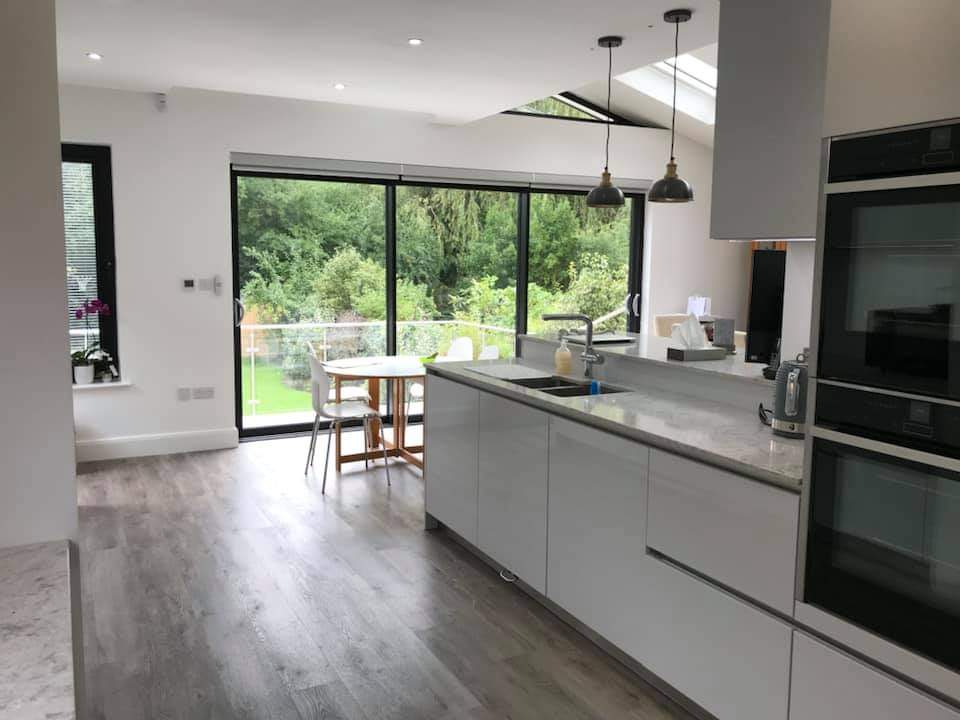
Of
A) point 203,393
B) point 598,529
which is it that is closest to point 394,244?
point 203,393

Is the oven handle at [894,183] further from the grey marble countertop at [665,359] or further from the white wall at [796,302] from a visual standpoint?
the white wall at [796,302]

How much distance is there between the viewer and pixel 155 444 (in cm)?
575

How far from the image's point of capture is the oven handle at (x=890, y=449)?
5.31 ft

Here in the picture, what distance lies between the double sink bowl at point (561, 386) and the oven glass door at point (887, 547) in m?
1.60

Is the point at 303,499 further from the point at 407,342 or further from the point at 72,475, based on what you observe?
the point at 72,475

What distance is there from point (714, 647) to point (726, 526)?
375 mm

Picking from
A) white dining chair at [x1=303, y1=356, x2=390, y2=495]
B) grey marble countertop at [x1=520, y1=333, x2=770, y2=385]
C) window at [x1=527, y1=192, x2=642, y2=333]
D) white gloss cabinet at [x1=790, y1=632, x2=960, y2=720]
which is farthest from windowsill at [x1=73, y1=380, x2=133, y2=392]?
white gloss cabinet at [x1=790, y1=632, x2=960, y2=720]

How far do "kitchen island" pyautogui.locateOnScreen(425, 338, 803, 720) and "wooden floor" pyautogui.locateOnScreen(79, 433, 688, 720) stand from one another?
0.19 meters

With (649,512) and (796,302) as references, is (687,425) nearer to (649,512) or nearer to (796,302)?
(649,512)

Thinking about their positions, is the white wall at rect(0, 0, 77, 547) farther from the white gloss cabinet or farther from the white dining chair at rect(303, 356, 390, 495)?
the white dining chair at rect(303, 356, 390, 495)

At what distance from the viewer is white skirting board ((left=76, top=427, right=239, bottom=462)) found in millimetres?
5551

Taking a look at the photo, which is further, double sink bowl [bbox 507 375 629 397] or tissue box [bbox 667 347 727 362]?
double sink bowl [bbox 507 375 629 397]

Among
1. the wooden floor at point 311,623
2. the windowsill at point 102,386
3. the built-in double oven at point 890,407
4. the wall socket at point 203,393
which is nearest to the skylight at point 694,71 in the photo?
the wooden floor at point 311,623

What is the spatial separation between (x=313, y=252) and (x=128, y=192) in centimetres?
144
